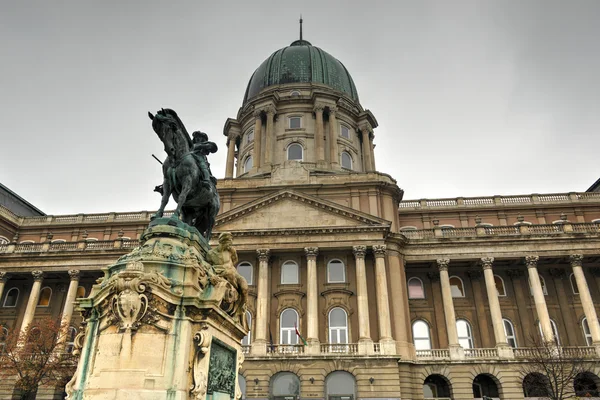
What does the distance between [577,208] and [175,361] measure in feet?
146

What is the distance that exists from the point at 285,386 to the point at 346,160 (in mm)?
27743

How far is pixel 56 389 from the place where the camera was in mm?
34562

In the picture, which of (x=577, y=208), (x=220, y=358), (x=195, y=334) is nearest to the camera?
(x=195, y=334)

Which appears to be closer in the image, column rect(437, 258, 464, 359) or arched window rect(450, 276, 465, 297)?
column rect(437, 258, 464, 359)

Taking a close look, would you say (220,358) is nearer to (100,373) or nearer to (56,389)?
(100,373)

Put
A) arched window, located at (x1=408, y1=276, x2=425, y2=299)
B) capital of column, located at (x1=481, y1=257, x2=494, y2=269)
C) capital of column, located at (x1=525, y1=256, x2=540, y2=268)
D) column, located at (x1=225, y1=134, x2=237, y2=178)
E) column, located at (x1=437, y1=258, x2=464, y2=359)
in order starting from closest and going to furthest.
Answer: column, located at (x1=437, y1=258, x2=464, y2=359) < capital of column, located at (x1=525, y1=256, x2=540, y2=268) < capital of column, located at (x1=481, y1=257, x2=494, y2=269) < arched window, located at (x1=408, y1=276, x2=425, y2=299) < column, located at (x1=225, y1=134, x2=237, y2=178)

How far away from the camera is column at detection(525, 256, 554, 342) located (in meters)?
32.1

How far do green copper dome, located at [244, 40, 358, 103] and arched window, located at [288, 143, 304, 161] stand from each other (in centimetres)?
912

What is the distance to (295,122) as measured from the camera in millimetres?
52875

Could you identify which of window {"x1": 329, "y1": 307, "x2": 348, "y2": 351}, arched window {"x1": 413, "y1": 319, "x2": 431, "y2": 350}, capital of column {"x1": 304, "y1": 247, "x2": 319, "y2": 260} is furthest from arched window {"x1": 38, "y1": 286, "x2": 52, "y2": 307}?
arched window {"x1": 413, "y1": 319, "x2": 431, "y2": 350}

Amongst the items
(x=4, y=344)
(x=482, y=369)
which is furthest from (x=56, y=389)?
(x=482, y=369)

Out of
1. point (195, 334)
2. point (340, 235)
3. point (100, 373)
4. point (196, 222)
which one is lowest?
point (100, 373)

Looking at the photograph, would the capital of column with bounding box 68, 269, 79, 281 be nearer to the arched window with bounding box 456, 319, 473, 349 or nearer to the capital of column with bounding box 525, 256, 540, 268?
the arched window with bounding box 456, 319, 473, 349

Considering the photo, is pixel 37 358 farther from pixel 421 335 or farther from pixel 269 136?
pixel 269 136
